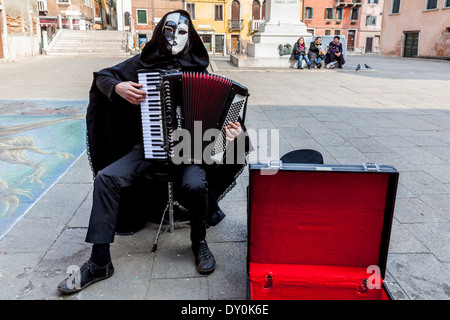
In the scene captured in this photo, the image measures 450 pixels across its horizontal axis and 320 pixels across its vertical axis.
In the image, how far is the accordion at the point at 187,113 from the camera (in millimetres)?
2295

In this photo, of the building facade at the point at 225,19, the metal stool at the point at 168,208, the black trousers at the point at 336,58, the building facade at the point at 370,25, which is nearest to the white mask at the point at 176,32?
the metal stool at the point at 168,208

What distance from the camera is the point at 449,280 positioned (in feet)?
7.49

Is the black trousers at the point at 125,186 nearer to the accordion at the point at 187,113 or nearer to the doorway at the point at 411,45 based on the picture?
the accordion at the point at 187,113

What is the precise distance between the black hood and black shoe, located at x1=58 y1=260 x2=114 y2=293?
4.20 ft

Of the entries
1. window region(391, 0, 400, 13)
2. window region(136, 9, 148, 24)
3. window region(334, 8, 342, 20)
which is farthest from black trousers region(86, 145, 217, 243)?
window region(334, 8, 342, 20)

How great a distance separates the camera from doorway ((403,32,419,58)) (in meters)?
27.7

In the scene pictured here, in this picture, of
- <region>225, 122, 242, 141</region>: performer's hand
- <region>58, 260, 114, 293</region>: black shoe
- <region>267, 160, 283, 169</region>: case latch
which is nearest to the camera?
<region>267, 160, 283, 169</region>: case latch

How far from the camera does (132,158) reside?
8.29 ft

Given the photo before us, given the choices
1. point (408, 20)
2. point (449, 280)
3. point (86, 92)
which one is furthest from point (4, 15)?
point (408, 20)

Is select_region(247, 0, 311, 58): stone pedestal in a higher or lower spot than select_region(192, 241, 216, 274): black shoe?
higher

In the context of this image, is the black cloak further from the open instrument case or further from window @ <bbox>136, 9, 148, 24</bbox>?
window @ <bbox>136, 9, 148, 24</bbox>

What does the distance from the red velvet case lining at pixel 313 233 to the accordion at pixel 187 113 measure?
59 cm

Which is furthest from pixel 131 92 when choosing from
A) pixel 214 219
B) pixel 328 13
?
pixel 328 13
